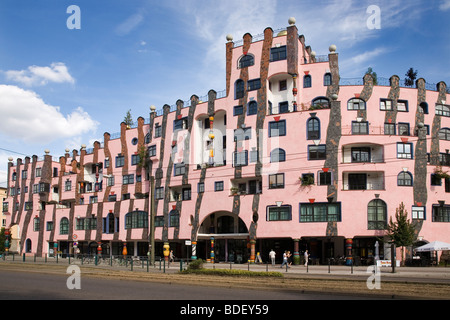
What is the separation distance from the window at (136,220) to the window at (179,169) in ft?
21.2

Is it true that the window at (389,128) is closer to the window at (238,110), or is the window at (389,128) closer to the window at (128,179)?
the window at (238,110)

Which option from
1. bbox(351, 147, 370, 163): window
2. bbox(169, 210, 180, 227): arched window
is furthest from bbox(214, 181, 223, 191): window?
bbox(351, 147, 370, 163): window

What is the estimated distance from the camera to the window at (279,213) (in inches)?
1764

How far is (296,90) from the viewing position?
1882 inches

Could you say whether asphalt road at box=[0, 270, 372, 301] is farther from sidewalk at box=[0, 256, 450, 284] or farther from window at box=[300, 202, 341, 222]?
window at box=[300, 202, 341, 222]

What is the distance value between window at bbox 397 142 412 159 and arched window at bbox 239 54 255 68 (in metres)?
17.4

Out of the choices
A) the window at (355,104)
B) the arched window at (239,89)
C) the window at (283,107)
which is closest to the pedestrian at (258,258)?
the window at (283,107)

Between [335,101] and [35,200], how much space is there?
51.4 m

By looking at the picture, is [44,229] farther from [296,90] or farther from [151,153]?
[296,90]

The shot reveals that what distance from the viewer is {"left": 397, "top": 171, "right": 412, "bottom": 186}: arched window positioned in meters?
43.3

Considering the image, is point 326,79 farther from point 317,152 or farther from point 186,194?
point 186,194

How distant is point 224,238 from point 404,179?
1944 centimetres

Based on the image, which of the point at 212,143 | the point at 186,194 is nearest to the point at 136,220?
the point at 186,194
